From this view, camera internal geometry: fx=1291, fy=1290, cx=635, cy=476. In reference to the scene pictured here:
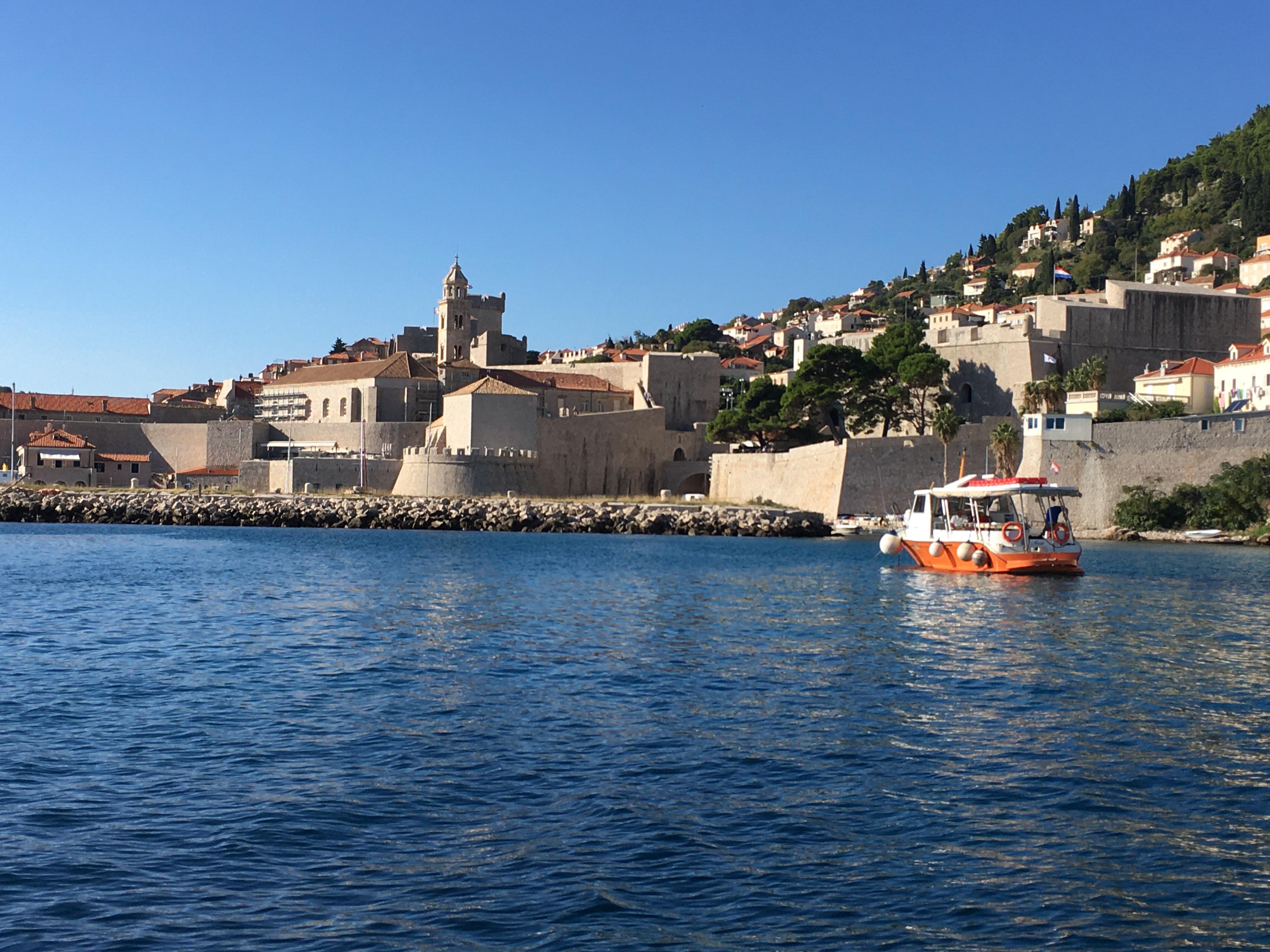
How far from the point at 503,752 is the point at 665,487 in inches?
1622

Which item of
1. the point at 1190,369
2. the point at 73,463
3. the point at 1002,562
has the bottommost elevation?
the point at 1002,562

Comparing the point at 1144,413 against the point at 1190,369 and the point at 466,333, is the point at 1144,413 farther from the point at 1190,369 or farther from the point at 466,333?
the point at 466,333

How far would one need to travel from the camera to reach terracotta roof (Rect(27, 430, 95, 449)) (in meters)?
49.5

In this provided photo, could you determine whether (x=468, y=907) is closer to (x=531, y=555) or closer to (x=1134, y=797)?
(x=1134, y=797)

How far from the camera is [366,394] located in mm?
52062

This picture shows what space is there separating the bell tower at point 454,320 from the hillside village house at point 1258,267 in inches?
1623

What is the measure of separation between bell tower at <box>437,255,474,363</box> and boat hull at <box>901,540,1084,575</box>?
35342 millimetres

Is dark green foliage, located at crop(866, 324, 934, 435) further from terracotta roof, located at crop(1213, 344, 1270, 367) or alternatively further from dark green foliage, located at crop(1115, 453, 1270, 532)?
dark green foliage, located at crop(1115, 453, 1270, 532)

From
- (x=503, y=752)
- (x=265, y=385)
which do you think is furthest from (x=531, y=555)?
(x=265, y=385)

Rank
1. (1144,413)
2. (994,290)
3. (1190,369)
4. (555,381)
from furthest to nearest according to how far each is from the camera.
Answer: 1. (994,290)
2. (555,381)
3. (1190,369)
4. (1144,413)

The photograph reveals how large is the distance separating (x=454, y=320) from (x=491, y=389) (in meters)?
14.5

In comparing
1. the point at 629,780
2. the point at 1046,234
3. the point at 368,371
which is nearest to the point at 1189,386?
the point at 368,371

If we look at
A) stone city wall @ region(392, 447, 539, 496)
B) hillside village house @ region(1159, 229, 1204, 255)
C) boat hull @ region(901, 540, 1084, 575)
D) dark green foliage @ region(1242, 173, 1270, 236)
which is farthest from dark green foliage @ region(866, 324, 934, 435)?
hillside village house @ region(1159, 229, 1204, 255)

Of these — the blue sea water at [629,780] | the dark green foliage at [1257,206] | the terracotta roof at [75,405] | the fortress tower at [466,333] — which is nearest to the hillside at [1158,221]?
the dark green foliage at [1257,206]
